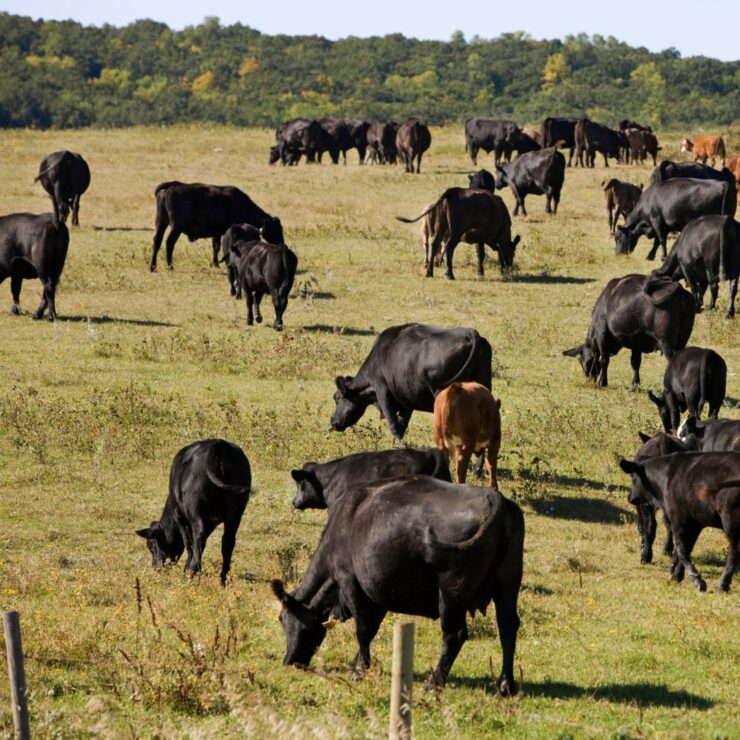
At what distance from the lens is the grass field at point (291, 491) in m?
8.31

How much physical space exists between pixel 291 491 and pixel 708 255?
11477 mm

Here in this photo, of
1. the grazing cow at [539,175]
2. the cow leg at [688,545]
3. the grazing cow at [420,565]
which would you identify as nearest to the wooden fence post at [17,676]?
the grazing cow at [420,565]

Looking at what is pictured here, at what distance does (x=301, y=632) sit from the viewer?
884cm

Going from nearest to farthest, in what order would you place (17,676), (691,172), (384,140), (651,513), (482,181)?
1. (17,676)
2. (651,513)
3. (691,172)
4. (482,181)
5. (384,140)

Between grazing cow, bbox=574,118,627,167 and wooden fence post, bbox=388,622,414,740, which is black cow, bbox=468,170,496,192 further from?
wooden fence post, bbox=388,622,414,740

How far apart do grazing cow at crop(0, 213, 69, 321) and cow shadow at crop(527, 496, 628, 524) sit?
11143 millimetres

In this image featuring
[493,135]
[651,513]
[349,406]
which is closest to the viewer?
[651,513]

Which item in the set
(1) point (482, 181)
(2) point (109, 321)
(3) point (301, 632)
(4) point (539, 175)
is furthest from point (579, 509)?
(1) point (482, 181)

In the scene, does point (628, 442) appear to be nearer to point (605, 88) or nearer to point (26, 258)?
point (26, 258)

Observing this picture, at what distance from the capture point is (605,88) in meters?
92.0

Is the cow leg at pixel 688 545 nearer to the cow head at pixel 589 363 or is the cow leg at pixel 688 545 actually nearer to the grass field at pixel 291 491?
the grass field at pixel 291 491

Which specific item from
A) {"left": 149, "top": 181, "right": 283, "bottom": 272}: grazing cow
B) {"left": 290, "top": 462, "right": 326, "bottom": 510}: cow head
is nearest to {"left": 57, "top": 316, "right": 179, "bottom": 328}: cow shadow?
{"left": 149, "top": 181, "right": 283, "bottom": 272}: grazing cow

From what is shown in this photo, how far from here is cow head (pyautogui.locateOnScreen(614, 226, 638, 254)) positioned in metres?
29.2

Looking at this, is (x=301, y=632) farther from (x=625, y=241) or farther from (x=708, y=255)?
(x=625, y=241)
